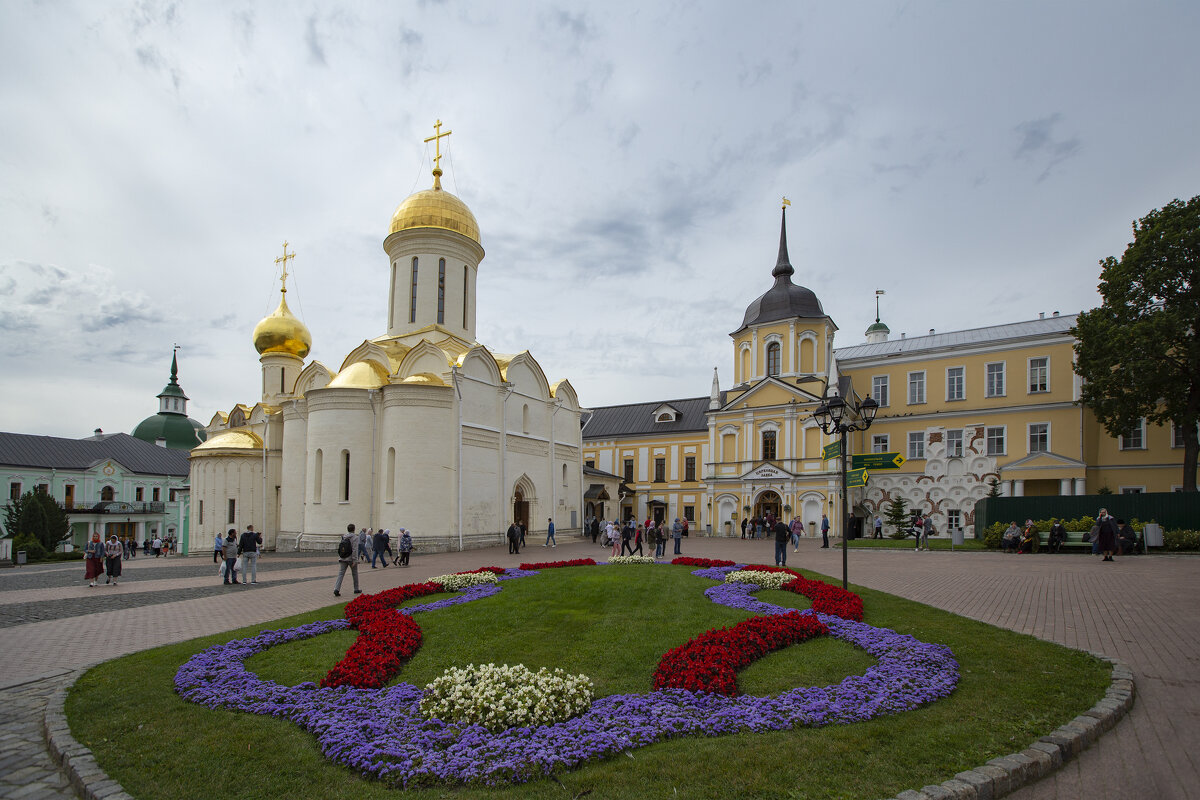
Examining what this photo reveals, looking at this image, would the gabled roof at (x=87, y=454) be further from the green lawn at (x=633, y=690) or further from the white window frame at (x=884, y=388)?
the white window frame at (x=884, y=388)

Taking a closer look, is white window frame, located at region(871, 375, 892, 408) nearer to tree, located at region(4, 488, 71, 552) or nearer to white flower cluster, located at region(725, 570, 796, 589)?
white flower cluster, located at region(725, 570, 796, 589)

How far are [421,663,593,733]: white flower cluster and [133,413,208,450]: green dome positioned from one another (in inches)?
3079

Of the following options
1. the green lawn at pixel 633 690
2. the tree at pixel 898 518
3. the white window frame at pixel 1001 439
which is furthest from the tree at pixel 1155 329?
the green lawn at pixel 633 690

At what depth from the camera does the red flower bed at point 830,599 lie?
10797mm

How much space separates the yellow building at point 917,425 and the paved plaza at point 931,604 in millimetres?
13494

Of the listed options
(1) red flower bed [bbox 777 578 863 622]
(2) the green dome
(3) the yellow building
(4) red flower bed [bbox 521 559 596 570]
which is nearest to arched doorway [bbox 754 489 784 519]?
(3) the yellow building

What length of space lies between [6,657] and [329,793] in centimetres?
789

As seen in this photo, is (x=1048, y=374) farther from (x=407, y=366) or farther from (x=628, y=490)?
(x=407, y=366)

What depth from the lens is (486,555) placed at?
2605 cm

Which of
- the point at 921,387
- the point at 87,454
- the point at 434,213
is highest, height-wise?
the point at 434,213

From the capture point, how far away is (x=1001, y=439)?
36781 mm

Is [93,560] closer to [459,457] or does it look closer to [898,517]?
[459,457]

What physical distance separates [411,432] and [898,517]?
1060 inches

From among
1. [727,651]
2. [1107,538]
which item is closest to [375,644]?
[727,651]
